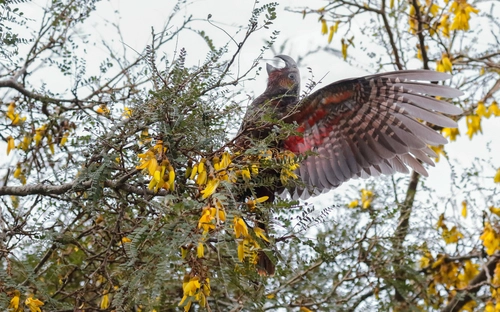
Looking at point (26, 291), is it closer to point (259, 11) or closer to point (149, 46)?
point (149, 46)

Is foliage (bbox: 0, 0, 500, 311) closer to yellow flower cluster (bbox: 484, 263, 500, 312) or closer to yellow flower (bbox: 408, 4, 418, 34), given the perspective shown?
yellow flower cluster (bbox: 484, 263, 500, 312)

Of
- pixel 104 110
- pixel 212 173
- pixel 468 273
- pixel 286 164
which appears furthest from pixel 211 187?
pixel 468 273

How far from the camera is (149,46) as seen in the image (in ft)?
6.19

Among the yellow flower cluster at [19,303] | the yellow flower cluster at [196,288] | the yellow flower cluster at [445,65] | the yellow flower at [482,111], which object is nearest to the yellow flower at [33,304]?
the yellow flower cluster at [19,303]

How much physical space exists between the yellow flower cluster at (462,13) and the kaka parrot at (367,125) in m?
1.27

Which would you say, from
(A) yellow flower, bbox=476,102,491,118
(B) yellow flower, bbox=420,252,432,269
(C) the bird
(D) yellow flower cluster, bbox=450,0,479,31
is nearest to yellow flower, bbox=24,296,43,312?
(C) the bird

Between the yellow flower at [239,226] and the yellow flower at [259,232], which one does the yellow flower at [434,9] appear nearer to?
the yellow flower at [259,232]

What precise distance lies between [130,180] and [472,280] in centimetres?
289

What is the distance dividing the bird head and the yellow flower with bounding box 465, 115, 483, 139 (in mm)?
1593

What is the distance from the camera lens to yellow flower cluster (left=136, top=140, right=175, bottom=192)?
177cm

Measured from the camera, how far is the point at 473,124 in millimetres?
4523

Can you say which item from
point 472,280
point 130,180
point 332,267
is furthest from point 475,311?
point 130,180

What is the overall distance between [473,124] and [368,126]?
5.40ft

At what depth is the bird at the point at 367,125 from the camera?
295 cm
